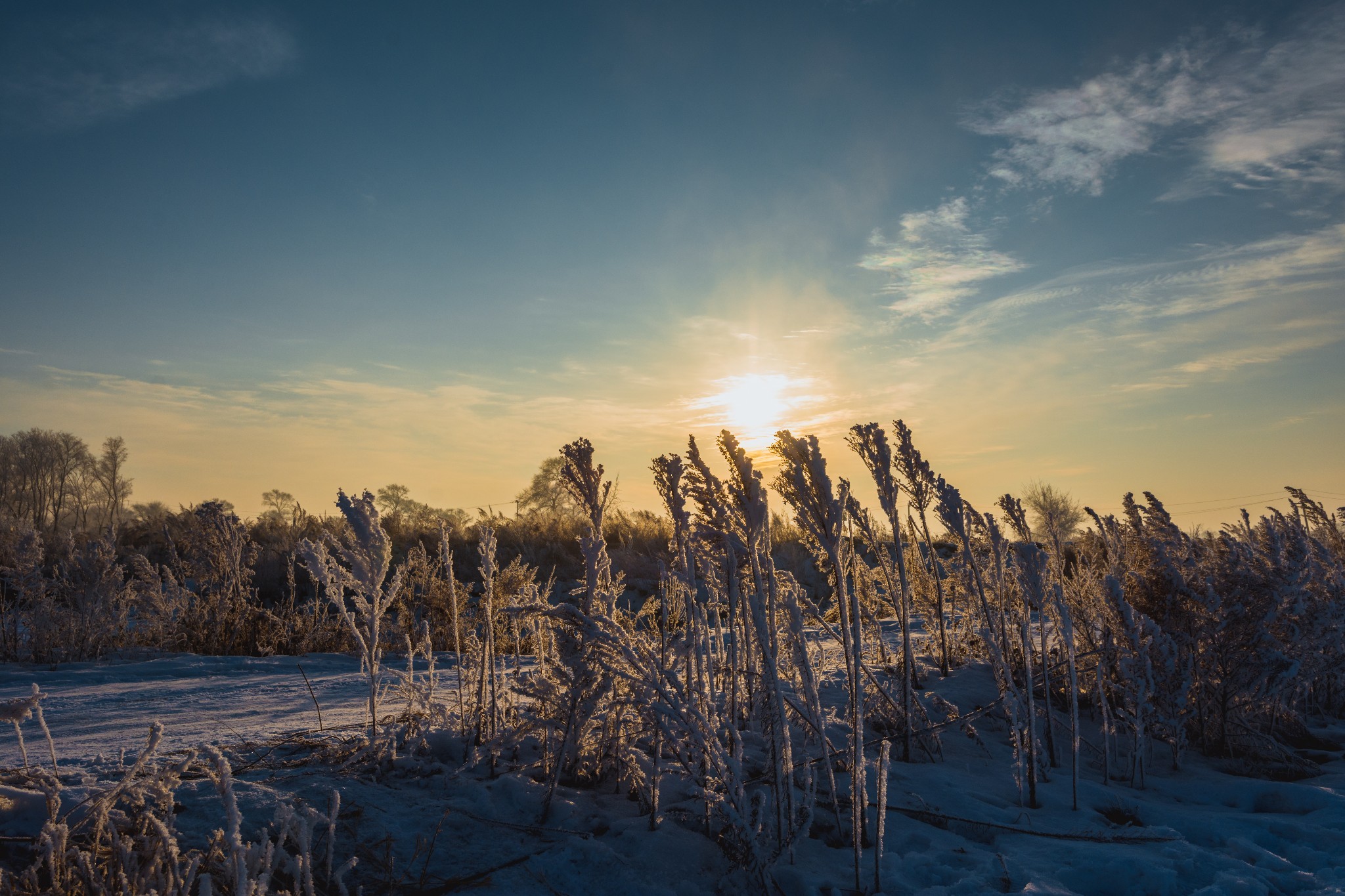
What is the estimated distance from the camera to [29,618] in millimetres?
6113

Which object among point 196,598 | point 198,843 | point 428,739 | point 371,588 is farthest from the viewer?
point 196,598

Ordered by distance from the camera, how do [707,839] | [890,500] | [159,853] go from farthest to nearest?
[890,500]
[707,839]
[159,853]

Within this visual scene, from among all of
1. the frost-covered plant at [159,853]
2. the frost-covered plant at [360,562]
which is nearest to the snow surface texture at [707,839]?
the frost-covered plant at [159,853]

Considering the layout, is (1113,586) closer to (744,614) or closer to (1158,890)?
(1158,890)

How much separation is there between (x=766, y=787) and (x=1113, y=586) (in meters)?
2.27

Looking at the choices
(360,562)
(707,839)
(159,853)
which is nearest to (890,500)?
(707,839)

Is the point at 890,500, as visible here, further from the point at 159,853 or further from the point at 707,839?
the point at 159,853

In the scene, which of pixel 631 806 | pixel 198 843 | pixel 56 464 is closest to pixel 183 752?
pixel 198 843

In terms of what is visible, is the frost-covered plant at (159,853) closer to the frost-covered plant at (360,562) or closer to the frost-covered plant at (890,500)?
the frost-covered plant at (360,562)

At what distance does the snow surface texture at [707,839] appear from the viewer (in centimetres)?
225

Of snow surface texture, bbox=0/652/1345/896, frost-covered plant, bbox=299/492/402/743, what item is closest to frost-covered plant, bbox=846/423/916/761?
snow surface texture, bbox=0/652/1345/896

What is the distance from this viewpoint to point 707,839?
2.51 meters

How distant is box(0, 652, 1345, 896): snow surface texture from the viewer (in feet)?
7.38

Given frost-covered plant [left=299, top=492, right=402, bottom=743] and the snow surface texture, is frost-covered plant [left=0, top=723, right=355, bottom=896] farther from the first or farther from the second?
frost-covered plant [left=299, top=492, right=402, bottom=743]
